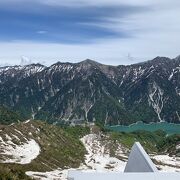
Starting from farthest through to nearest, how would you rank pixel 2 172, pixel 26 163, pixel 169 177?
pixel 26 163, pixel 2 172, pixel 169 177

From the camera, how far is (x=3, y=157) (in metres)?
187

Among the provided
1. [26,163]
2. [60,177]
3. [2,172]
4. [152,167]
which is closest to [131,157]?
[152,167]

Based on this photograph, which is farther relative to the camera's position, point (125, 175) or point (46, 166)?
point (46, 166)

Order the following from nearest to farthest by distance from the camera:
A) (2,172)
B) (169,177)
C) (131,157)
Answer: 1. (169,177)
2. (131,157)
3. (2,172)

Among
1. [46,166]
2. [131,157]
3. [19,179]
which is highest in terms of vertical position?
[131,157]

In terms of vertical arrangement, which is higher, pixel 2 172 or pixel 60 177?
pixel 2 172

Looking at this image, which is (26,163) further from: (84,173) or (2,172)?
(84,173)

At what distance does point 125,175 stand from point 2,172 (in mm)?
44729

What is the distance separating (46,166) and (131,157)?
146890 mm

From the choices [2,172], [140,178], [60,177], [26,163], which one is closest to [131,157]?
[140,178]

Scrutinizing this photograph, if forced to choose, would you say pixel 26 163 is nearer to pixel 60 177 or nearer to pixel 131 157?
pixel 60 177

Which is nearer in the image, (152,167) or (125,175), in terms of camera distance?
(125,175)

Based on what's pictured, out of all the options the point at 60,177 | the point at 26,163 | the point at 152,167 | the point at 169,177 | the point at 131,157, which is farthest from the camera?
the point at 26,163

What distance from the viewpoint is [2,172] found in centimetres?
7412
